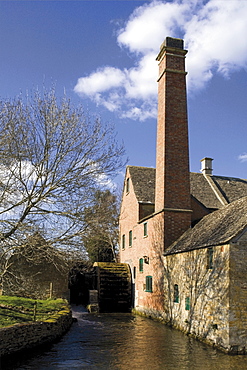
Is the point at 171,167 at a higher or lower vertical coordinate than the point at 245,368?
higher

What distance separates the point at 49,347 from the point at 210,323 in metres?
4.98

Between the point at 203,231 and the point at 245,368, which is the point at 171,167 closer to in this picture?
the point at 203,231

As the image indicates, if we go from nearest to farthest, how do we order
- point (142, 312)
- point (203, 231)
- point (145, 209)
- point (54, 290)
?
point (203, 231), point (142, 312), point (145, 209), point (54, 290)

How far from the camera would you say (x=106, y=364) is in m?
9.17

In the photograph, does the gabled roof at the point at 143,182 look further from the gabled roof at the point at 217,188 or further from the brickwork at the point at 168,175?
the gabled roof at the point at 217,188

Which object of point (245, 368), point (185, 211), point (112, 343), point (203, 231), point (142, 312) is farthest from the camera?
point (142, 312)

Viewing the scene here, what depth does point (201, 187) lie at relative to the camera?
22078mm

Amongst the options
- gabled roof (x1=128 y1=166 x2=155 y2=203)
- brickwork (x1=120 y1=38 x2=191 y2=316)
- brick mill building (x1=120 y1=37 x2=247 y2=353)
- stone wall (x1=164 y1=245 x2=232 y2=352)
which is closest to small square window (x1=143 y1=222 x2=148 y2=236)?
brick mill building (x1=120 y1=37 x2=247 y2=353)

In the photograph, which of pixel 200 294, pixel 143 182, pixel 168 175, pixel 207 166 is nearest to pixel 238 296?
pixel 200 294

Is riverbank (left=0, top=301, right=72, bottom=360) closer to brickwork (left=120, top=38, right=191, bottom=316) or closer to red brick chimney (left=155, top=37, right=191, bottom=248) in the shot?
brickwork (left=120, top=38, right=191, bottom=316)

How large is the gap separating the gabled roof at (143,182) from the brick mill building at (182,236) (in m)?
0.06

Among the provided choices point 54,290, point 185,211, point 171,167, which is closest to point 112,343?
point 185,211

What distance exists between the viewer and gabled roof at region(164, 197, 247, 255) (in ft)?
36.5

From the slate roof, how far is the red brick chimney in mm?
3718
